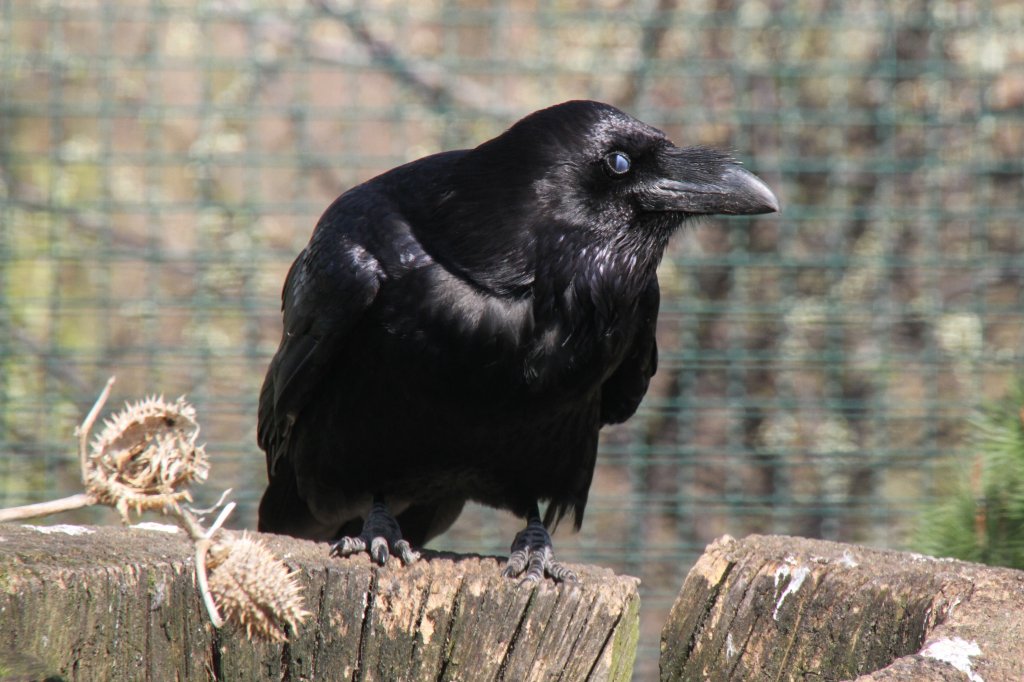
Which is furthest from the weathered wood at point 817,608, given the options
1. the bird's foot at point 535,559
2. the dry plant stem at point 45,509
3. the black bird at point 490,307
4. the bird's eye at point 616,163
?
the dry plant stem at point 45,509

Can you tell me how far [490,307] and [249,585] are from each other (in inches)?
52.4

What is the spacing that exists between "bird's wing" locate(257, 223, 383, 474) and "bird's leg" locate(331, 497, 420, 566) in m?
0.41

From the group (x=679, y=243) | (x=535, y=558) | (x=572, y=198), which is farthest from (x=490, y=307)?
(x=679, y=243)

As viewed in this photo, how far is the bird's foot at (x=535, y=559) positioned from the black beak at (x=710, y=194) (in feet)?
2.77

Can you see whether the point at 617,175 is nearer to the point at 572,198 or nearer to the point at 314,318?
the point at 572,198

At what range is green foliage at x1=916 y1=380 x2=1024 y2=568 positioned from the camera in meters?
3.03

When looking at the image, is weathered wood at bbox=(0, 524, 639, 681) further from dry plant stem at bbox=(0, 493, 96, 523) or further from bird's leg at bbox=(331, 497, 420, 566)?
dry plant stem at bbox=(0, 493, 96, 523)

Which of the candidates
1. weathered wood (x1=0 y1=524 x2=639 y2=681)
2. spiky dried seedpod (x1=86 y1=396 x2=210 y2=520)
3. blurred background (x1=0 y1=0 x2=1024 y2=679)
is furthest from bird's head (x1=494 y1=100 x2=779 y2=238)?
blurred background (x1=0 y1=0 x2=1024 y2=679)

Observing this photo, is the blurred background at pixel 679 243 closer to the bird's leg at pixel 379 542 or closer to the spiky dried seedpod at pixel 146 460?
the bird's leg at pixel 379 542

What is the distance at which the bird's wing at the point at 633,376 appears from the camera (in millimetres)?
3490

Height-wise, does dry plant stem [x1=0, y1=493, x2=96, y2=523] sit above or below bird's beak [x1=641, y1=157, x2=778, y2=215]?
below

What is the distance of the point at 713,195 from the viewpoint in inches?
121

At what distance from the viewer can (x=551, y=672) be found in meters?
2.26

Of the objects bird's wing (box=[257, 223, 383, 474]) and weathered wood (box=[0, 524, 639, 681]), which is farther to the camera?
bird's wing (box=[257, 223, 383, 474])
